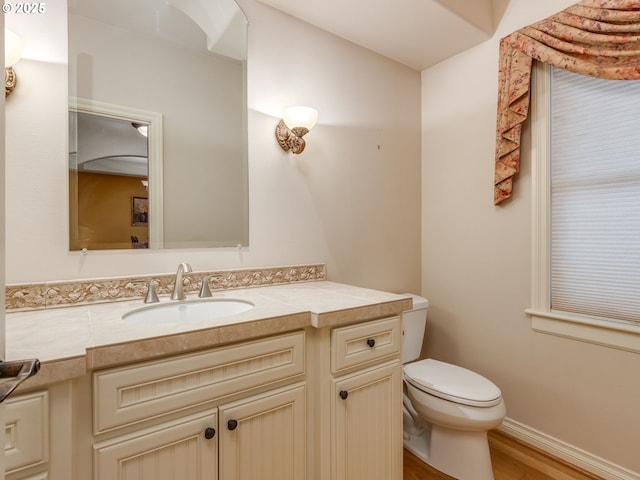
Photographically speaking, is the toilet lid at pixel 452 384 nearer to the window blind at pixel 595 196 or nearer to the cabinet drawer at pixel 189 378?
the window blind at pixel 595 196

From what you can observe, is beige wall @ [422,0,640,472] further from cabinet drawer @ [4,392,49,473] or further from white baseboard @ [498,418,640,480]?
cabinet drawer @ [4,392,49,473]

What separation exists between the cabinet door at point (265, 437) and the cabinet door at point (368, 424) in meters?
0.14

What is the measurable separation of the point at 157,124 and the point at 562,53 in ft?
6.34

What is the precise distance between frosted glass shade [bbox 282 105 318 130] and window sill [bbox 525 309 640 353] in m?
1.58

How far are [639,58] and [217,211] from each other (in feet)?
6.38

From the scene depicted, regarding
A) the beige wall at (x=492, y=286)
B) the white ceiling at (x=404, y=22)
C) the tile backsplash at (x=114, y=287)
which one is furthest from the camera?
the white ceiling at (x=404, y=22)

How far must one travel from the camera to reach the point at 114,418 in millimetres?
842

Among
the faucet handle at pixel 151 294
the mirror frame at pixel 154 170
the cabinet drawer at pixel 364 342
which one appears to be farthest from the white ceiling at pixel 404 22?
the cabinet drawer at pixel 364 342

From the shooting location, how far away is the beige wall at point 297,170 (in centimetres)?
120

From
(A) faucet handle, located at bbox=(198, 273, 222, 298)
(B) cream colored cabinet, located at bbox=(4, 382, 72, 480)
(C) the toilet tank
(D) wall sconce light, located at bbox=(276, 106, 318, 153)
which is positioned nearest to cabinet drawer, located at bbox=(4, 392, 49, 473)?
(B) cream colored cabinet, located at bbox=(4, 382, 72, 480)

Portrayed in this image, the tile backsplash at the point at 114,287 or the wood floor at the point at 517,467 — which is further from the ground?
the tile backsplash at the point at 114,287

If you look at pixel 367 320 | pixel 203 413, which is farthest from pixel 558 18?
pixel 203 413

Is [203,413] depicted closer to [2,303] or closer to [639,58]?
[2,303]

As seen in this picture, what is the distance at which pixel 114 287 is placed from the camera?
1308 millimetres
